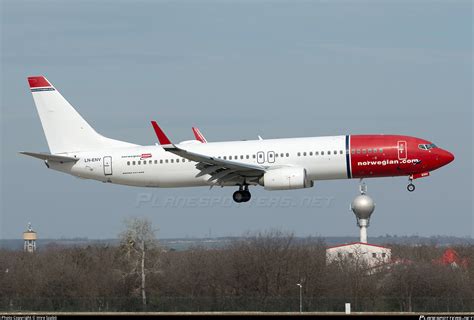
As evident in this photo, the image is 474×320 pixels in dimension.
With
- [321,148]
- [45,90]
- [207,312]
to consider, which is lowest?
[207,312]

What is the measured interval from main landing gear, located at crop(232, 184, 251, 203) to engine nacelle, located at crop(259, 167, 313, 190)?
293cm

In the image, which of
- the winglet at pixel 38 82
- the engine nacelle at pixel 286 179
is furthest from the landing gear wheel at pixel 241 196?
the winglet at pixel 38 82

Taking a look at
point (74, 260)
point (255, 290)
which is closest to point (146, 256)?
point (74, 260)

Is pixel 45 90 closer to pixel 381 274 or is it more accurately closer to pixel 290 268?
pixel 290 268

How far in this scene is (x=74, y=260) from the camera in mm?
108312

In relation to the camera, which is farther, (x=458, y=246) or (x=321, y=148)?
(x=458, y=246)

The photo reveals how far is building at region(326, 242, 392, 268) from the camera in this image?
111062 millimetres

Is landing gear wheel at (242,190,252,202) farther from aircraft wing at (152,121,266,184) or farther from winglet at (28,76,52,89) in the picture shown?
winglet at (28,76,52,89)

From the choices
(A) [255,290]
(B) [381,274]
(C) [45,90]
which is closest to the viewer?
(C) [45,90]

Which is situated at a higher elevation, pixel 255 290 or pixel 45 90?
pixel 45 90

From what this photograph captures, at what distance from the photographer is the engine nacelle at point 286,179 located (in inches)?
2712

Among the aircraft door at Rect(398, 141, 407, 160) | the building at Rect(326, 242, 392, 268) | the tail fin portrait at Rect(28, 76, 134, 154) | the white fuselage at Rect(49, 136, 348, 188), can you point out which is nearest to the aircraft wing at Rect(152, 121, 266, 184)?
the white fuselage at Rect(49, 136, 348, 188)

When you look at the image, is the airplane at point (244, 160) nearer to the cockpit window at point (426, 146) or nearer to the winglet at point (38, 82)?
the cockpit window at point (426, 146)

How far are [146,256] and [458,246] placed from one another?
3937 centimetres
